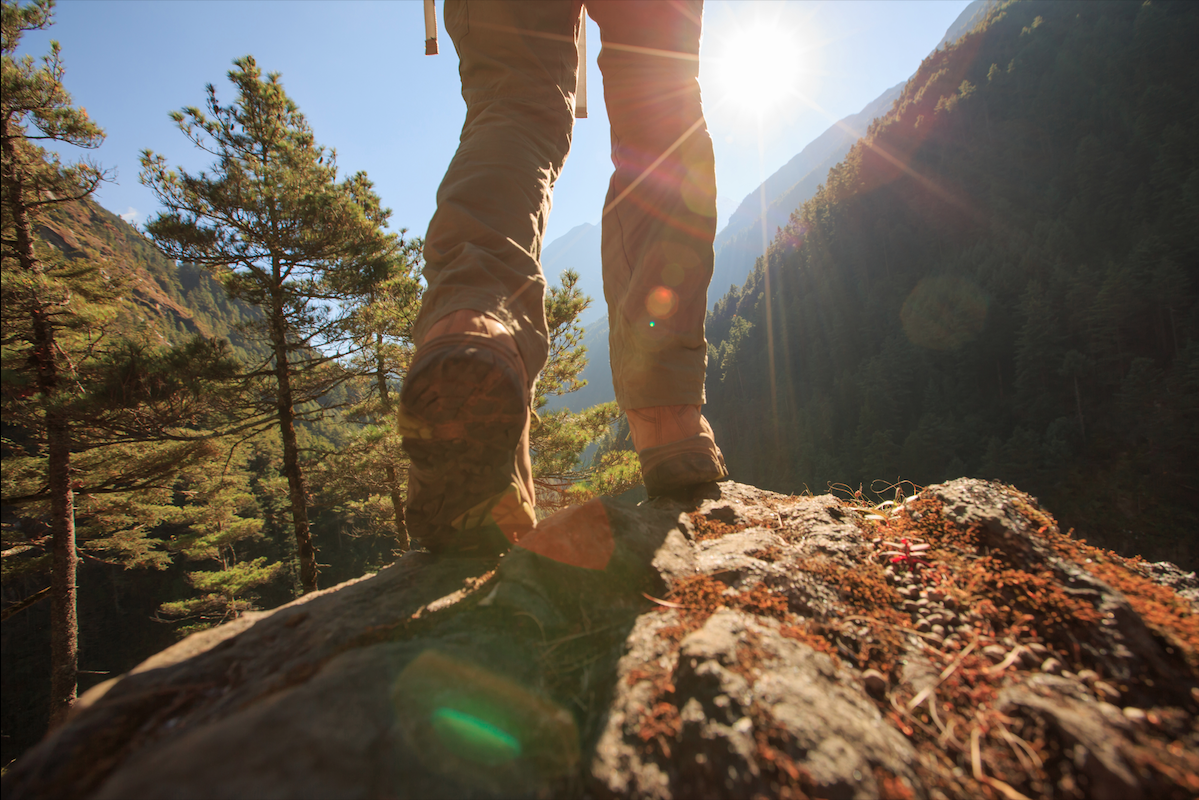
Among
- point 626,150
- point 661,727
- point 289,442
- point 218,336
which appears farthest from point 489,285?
point 218,336

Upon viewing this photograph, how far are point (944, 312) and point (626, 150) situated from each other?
4771 cm

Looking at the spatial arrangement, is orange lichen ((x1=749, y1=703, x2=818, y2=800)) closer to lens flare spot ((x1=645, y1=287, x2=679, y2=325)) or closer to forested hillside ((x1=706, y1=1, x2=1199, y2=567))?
lens flare spot ((x1=645, y1=287, x2=679, y2=325))

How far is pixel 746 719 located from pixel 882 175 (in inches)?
2572

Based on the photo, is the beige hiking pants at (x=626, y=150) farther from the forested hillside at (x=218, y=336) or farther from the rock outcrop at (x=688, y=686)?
the forested hillside at (x=218, y=336)

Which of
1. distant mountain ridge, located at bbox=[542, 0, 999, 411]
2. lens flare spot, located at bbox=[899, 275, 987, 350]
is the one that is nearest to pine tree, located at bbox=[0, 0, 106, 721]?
lens flare spot, located at bbox=[899, 275, 987, 350]

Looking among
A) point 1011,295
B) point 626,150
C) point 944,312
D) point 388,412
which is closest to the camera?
point 626,150

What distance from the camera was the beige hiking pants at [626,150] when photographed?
1.29 m

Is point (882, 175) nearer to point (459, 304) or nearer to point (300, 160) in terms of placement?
point (300, 160)

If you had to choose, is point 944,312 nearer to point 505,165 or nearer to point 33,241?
point 505,165

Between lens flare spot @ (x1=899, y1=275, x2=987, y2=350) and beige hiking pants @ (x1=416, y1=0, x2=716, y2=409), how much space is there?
150 feet

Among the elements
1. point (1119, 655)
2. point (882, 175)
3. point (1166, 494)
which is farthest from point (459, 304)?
point (882, 175)

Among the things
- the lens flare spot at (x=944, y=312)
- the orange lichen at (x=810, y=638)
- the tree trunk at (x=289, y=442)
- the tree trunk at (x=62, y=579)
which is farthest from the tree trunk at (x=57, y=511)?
the lens flare spot at (x=944, y=312)

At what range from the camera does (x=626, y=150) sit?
5.14 ft

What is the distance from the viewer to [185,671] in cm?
66
